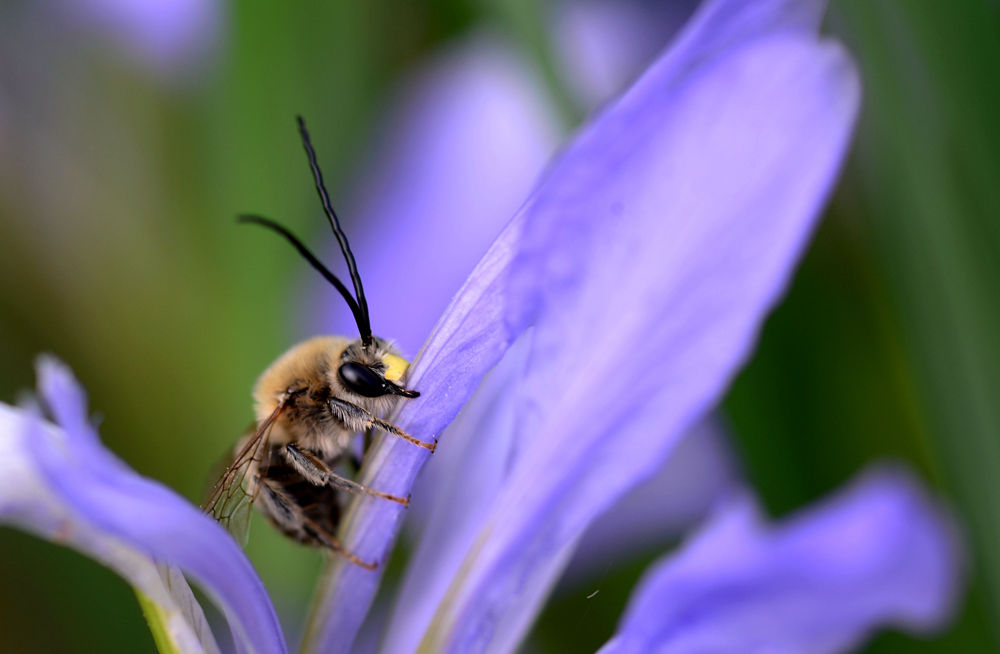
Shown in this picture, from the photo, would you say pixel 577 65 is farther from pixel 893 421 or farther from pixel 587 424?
pixel 587 424

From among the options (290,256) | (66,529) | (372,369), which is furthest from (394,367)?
(290,256)

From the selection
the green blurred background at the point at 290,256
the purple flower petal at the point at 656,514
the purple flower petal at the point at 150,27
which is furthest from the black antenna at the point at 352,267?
the purple flower petal at the point at 150,27

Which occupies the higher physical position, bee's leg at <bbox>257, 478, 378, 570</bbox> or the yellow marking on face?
the yellow marking on face

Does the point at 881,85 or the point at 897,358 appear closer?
the point at 881,85

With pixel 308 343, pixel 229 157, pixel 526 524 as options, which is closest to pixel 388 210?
pixel 229 157

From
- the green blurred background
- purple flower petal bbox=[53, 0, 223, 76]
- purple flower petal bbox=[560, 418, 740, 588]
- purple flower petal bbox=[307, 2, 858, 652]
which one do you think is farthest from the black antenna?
purple flower petal bbox=[53, 0, 223, 76]

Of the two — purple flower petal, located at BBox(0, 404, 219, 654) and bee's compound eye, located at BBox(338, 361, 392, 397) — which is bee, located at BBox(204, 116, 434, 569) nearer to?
bee's compound eye, located at BBox(338, 361, 392, 397)

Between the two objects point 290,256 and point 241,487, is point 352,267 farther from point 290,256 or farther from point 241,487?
point 290,256
